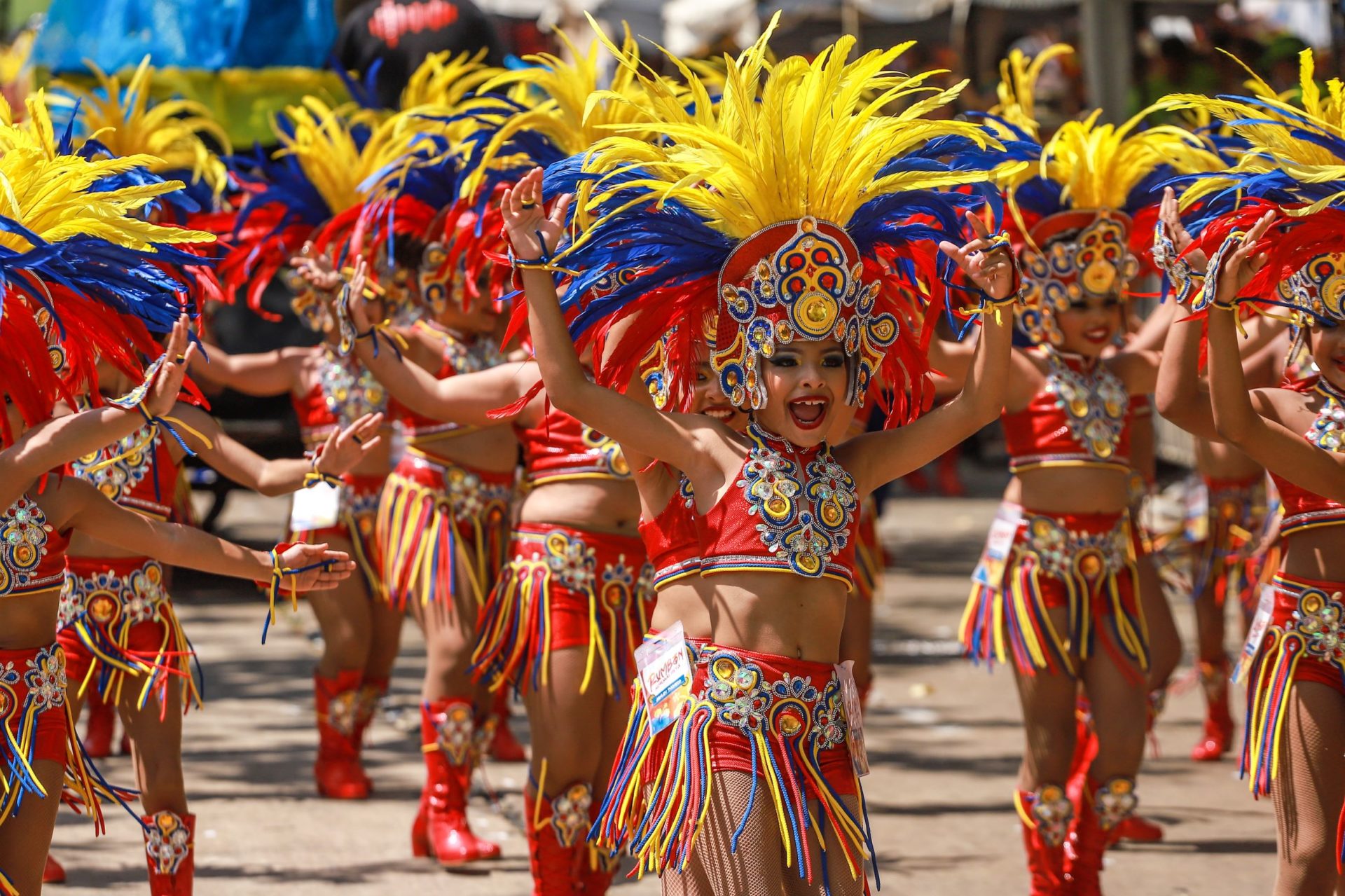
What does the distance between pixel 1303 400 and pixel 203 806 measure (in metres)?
4.23

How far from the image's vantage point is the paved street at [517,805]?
580cm

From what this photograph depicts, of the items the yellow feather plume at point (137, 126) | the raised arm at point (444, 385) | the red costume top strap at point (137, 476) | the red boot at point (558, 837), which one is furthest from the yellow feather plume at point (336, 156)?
the red boot at point (558, 837)

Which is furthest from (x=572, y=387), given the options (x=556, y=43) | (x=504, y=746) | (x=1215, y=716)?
(x=556, y=43)

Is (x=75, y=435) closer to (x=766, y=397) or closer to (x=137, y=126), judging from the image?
(x=766, y=397)

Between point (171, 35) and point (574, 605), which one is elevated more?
point (171, 35)

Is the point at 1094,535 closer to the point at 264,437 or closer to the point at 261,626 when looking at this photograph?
the point at 261,626

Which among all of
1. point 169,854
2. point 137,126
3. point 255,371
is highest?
point 137,126

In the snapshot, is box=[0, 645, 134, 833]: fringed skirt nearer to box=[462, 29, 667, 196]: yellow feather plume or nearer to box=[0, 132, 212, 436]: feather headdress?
box=[0, 132, 212, 436]: feather headdress

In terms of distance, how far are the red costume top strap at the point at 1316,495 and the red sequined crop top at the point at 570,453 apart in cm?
185

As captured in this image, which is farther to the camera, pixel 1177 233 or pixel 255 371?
pixel 255 371

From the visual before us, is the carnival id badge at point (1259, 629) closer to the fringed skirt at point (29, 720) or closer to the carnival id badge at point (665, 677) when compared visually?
the carnival id badge at point (665, 677)

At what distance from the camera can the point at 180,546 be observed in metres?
4.28

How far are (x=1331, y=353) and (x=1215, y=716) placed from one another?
330 cm

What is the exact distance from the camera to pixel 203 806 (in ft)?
21.9
